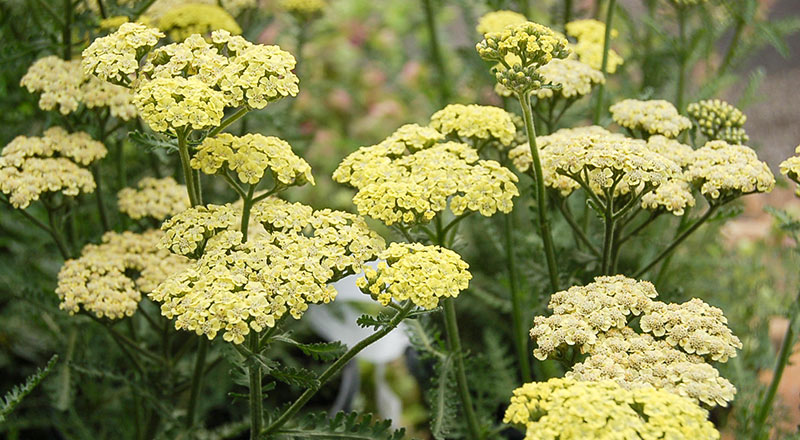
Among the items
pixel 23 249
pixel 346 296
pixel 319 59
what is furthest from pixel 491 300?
pixel 319 59

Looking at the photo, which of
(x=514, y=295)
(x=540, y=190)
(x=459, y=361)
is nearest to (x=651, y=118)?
(x=540, y=190)

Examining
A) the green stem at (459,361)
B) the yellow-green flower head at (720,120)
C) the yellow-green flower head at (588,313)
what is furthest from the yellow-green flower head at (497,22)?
the yellow-green flower head at (588,313)

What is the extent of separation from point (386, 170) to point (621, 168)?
41 cm

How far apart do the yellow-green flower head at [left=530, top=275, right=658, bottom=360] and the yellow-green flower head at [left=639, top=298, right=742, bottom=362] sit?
1.1 inches

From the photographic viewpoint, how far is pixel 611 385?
3.59 ft

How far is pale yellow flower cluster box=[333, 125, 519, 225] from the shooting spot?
1365mm

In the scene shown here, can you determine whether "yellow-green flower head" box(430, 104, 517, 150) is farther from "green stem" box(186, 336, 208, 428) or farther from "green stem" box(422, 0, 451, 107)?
"green stem" box(422, 0, 451, 107)

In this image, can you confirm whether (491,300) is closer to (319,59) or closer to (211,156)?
(211,156)

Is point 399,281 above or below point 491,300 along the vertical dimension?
above

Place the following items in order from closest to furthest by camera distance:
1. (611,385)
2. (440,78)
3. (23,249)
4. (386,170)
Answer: (611,385) < (386,170) < (23,249) < (440,78)

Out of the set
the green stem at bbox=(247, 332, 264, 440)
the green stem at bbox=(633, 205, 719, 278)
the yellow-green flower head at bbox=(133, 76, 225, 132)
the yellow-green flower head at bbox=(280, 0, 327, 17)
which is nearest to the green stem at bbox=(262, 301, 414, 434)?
the green stem at bbox=(247, 332, 264, 440)

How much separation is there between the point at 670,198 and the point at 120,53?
3.29ft

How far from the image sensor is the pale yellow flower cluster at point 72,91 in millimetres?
1649

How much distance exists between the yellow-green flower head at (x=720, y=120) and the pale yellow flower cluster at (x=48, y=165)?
1.28 meters
